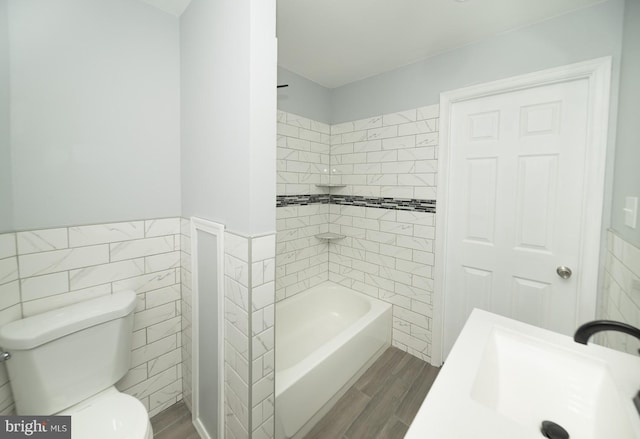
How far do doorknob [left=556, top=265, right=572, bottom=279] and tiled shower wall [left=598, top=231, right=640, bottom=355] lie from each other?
0.15 m

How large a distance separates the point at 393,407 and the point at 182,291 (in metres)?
1.59

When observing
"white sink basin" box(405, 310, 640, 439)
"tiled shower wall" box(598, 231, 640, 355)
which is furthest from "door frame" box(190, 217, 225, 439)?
"tiled shower wall" box(598, 231, 640, 355)

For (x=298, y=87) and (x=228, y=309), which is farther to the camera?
(x=298, y=87)

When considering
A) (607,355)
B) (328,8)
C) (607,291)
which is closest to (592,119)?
(607,291)

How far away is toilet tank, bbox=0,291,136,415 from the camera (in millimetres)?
1009

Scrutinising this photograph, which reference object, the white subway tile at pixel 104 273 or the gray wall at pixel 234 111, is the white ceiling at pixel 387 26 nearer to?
the gray wall at pixel 234 111

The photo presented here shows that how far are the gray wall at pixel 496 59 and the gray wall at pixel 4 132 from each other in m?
2.11

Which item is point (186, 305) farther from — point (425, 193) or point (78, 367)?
point (425, 193)

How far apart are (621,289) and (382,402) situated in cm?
143

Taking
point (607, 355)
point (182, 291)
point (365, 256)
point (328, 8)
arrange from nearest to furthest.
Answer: point (607, 355) < point (328, 8) < point (182, 291) < point (365, 256)

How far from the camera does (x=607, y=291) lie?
1294mm

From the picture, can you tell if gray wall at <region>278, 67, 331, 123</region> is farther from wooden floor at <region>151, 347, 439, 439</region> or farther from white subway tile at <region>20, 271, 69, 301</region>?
wooden floor at <region>151, 347, 439, 439</region>

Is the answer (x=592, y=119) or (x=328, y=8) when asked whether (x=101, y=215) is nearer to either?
(x=328, y=8)

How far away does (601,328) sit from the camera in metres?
0.70
